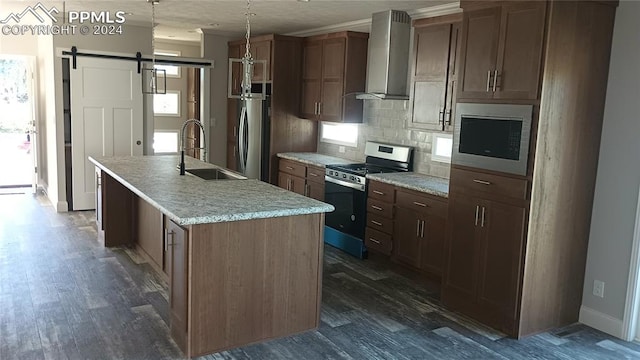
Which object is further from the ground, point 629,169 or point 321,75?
point 321,75

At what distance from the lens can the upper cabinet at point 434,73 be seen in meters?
4.56

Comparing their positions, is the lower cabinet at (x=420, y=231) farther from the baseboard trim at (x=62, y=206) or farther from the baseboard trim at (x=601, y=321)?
the baseboard trim at (x=62, y=206)

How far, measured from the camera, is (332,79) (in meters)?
6.12

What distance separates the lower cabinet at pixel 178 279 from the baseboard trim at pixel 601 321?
2.82 m

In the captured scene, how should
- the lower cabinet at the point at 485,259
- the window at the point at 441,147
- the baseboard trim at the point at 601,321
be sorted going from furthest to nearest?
the window at the point at 441,147 < the baseboard trim at the point at 601,321 < the lower cabinet at the point at 485,259

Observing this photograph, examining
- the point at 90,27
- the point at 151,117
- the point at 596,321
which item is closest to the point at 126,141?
the point at 151,117

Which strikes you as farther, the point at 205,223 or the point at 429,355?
the point at 429,355

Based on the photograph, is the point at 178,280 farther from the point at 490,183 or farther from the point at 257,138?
the point at 257,138

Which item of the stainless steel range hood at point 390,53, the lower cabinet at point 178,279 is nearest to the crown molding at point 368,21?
the stainless steel range hood at point 390,53

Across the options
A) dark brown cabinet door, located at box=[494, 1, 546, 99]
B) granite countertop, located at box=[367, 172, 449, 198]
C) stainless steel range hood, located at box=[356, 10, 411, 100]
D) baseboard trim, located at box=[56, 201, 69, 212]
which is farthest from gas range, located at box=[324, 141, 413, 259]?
baseboard trim, located at box=[56, 201, 69, 212]

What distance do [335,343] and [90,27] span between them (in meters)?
5.34

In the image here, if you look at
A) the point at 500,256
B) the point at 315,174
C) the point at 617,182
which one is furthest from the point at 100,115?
the point at 617,182

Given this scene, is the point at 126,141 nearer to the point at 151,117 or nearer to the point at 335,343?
the point at 151,117

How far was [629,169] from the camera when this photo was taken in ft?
11.6
